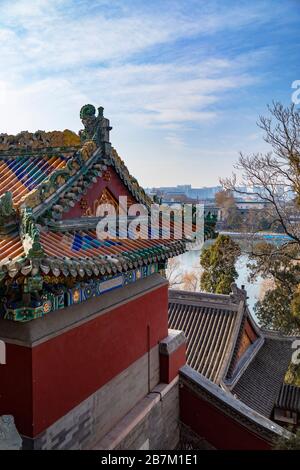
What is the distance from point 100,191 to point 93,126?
102 centimetres

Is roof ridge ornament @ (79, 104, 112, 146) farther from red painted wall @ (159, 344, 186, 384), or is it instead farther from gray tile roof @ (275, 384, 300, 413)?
gray tile roof @ (275, 384, 300, 413)

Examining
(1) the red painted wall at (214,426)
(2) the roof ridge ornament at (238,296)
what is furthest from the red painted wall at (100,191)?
(2) the roof ridge ornament at (238,296)

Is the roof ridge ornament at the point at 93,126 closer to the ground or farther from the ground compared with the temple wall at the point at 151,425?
farther from the ground

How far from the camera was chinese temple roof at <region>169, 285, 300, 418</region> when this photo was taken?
1185 cm

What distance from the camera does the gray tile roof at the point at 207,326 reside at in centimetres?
1204

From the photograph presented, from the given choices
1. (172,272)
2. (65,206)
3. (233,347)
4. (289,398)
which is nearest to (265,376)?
(289,398)

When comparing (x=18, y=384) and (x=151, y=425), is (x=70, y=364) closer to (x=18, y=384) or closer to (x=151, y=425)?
(x=18, y=384)

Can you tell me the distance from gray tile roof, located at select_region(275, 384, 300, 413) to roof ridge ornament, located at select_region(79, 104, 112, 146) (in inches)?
421

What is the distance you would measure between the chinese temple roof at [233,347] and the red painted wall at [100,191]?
7.60 metres

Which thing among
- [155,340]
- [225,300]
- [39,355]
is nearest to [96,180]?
[39,355]

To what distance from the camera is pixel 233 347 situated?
12211 millimetres

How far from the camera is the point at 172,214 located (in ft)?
22.5

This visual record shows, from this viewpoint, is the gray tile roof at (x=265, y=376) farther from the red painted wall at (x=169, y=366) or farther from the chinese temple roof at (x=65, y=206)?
the chinese temple roof at (x=65, y=206)
